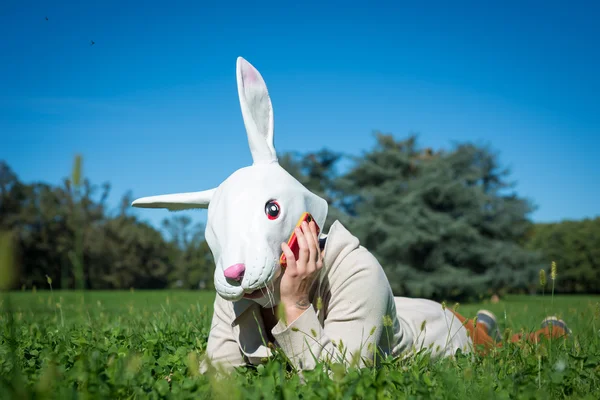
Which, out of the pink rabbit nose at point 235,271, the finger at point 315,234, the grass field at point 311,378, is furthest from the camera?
the finger at point 315,234

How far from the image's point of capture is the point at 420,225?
2181 centimetres

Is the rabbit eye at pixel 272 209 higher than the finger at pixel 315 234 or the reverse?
higher

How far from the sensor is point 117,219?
40.6 metres

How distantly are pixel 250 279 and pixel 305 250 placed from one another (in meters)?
0.34

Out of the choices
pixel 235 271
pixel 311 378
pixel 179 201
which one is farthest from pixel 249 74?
pixel 311 378

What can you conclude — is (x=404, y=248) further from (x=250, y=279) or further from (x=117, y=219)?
(x=117, y=219)

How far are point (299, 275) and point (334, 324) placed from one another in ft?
1.20

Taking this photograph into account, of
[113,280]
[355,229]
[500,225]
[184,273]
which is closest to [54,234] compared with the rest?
[113,280]

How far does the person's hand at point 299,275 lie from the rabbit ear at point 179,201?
817 millimetres

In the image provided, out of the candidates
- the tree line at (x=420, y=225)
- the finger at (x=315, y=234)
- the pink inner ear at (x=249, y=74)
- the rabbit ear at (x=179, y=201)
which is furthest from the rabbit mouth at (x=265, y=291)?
the tree line at (x=420, y=225)

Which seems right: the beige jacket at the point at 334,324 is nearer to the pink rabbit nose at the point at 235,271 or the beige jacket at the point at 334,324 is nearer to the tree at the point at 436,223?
the pink rabbit nose at the point at 235,271

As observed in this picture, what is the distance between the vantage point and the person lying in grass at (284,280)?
2.60m

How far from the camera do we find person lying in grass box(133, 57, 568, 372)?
2.60 meters

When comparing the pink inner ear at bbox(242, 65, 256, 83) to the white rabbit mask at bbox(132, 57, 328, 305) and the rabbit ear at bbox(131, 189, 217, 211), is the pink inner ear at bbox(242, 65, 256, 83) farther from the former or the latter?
the rabbit ear at bbox(131, 189, 217, 211)
